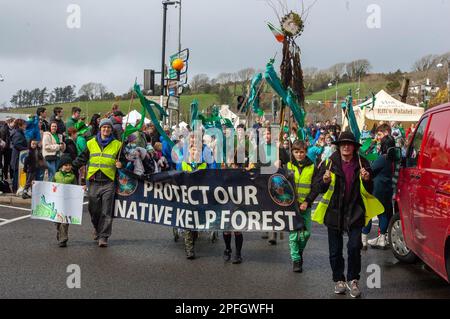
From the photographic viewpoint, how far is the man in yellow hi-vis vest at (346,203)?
5.63 meters

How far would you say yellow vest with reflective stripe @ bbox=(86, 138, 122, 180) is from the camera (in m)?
7.84

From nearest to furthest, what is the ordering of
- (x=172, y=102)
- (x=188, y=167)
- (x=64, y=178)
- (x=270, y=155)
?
(x=188, y=167) → (x=270, y=155) → (x=64, y=178) → (x=172, y=102)

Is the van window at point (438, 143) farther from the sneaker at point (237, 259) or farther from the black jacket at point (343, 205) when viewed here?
the sneaker at point (237, 259)

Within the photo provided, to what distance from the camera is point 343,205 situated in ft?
18.7

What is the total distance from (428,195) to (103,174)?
179 inches

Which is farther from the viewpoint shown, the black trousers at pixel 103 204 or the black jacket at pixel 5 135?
the black jacket at pixel 5 135

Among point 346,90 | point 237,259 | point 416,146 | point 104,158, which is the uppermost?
point 346,90

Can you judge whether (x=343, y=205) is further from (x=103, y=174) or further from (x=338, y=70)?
(x=338, y=70)

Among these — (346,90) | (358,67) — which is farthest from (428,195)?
(346,90)

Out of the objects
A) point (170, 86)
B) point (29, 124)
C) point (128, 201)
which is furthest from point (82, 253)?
point (170, 86)

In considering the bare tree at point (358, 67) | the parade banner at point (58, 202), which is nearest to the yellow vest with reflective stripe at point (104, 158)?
the parade banner at point (58, 202)

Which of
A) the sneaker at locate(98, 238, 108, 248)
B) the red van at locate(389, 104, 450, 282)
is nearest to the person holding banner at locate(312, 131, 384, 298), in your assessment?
the red van at locate(389, 104, 450, 282)

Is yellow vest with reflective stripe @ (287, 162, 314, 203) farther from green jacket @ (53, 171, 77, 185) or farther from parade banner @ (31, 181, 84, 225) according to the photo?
green jacket @ (53, 171, 77, 185)
